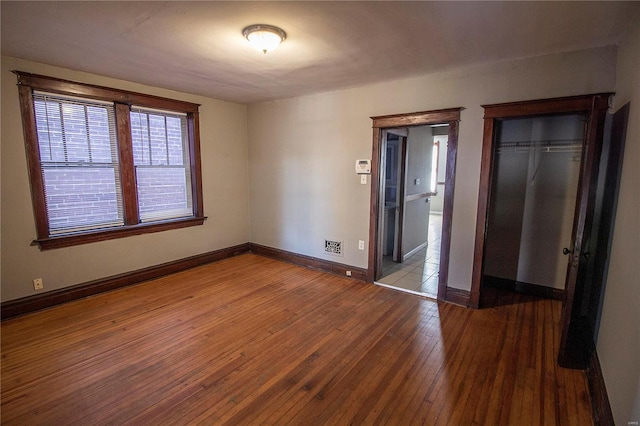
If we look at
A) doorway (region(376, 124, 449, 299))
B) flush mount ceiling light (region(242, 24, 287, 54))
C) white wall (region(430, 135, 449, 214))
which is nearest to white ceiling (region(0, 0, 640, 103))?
flush mount ceiling light (region(242, 24, 287, 54))

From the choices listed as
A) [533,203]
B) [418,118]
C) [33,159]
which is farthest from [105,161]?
[533,203]

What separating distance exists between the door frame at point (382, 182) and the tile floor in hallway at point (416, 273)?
25 centimetres

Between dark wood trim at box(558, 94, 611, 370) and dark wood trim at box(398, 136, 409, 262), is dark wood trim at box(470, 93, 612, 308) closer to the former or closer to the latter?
dark wood trim at box(558, 94, 611, 370)

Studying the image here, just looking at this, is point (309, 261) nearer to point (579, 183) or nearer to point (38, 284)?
point (38, 284)

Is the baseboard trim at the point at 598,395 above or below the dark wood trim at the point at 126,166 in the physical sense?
below

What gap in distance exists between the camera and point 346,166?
4051 millimetres

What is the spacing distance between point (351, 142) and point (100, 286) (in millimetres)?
3460

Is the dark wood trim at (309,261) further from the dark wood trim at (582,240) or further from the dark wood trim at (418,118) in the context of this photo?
the dark wood trim at (582,240)

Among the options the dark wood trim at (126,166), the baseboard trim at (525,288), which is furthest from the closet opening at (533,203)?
the dark wood trim at (126,166)

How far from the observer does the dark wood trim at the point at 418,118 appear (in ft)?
10.4

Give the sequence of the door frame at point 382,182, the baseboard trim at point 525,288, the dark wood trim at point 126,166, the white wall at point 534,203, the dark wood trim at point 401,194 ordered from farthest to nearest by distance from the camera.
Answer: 1. the dark wood trim at point 401,194
2. the dark wood trim at point 126,166
3. the baseboard trim at point 525,288
4. the white wall at point 534,203
5. the door frame at point 382,182

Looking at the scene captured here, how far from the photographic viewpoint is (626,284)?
1.71m

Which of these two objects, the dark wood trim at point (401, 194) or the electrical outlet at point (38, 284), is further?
the dark wood trim at point (401, 194)

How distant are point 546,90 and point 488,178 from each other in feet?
2.88
